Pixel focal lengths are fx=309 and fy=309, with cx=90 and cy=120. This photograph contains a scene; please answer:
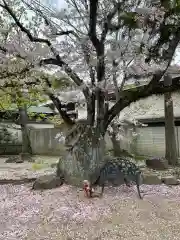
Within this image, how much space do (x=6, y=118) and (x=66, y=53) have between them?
11.3m

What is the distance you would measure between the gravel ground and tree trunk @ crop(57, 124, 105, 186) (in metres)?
0.32

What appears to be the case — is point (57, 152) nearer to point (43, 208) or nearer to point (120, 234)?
point (43, 208)

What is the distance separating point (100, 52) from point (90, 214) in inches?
124

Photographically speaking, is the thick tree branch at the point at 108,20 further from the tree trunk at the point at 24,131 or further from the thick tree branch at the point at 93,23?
the tree trunk at the point at 24,131

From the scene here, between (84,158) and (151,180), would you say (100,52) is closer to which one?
(84,158)

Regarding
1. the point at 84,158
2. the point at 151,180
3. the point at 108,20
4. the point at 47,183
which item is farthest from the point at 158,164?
the point at 108,20

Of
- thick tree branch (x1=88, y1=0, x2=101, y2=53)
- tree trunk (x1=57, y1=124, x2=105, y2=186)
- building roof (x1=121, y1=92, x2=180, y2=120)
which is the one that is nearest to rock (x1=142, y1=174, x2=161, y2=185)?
tree trunk (x1=57, y1=124, x2=105, y2=186)

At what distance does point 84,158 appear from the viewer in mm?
6203

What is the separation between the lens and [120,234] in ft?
12.8

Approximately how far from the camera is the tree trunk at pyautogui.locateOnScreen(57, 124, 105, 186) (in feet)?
20.2

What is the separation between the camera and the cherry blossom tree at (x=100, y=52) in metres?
6.07

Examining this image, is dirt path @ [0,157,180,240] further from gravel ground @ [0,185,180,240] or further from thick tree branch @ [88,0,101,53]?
thick tree branch @ [88,0,101,53]

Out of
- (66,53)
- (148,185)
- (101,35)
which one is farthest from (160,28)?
(148,185)

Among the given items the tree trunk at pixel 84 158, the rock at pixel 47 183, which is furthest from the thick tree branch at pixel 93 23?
the rock at pixel 47 183
